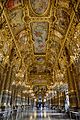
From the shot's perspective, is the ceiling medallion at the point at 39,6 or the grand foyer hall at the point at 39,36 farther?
the ceiling medallion at the point at 39,6

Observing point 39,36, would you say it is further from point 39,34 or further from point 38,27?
point 38,27

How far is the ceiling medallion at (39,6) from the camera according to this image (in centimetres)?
1336

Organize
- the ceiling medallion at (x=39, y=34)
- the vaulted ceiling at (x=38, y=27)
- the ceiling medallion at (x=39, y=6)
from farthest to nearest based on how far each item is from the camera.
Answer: the ceiling medallion at (x=39, y=34)
the ceiling medallion at (x=39, y=6)
the vaulted ceiling at (x=38, y=27)

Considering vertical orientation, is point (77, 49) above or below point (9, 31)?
below

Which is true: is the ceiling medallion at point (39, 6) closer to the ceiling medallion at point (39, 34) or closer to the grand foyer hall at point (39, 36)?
the grand foyer hall at point (39, 36)

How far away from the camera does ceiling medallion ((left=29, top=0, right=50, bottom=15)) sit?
1336 centimetres

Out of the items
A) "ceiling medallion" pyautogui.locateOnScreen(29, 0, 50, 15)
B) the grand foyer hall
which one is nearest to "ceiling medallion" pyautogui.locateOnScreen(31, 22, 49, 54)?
the grand foyer hall

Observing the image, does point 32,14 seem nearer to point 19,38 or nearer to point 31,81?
point 19,38

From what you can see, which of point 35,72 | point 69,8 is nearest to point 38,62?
point 35,72

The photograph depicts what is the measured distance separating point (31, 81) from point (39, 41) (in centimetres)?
1878

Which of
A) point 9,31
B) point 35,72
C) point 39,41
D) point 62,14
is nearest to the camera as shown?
point 62,14

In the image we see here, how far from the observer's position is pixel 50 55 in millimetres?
24281

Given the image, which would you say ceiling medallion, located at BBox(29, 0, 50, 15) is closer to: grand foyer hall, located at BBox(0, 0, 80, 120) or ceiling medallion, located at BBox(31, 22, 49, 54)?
grand foyer hall, located at BBox(0, 0, 80, 120)

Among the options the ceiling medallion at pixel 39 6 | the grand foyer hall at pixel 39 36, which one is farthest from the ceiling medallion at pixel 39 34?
the ceiling medallion at pixel 39 6
